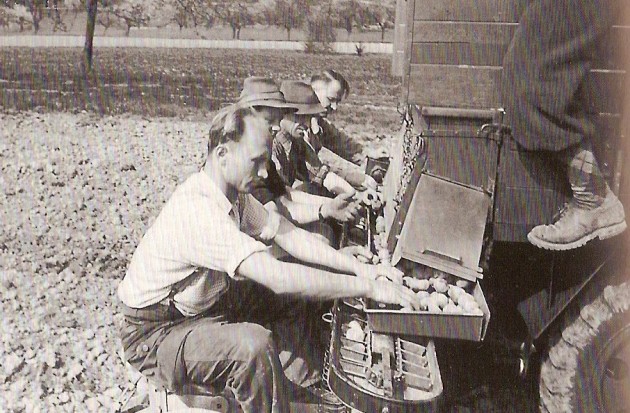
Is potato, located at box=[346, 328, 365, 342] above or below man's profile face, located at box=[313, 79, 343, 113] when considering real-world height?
below

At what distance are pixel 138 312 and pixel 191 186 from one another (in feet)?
1.34

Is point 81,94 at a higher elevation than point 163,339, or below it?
higher

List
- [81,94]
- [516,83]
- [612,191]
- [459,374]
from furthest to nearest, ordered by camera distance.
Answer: [81,94] → [459,374] → [612,191] → [516,83]

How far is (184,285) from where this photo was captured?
2023mm

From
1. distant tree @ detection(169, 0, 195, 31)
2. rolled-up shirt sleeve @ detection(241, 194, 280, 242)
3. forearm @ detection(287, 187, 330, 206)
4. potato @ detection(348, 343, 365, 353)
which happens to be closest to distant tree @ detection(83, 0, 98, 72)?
distant tree @ detection(169, 0, 195, 31)

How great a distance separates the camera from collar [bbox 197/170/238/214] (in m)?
1.96

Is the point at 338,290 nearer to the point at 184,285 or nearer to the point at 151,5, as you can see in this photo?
the point at 184,285

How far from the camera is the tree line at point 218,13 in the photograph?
151 inches

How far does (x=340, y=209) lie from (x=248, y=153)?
41.6 inches

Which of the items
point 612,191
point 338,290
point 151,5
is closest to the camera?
point 338,290

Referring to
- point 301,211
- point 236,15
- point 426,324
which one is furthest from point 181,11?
point 426,324

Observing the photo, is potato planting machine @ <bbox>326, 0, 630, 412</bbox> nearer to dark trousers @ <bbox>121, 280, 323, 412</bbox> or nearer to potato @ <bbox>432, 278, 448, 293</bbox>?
potato @ <bbox>432, 278, 448, 293</bbox>

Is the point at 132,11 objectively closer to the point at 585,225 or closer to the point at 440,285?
the point at 440,285

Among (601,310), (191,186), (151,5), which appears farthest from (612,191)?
(151,5)
